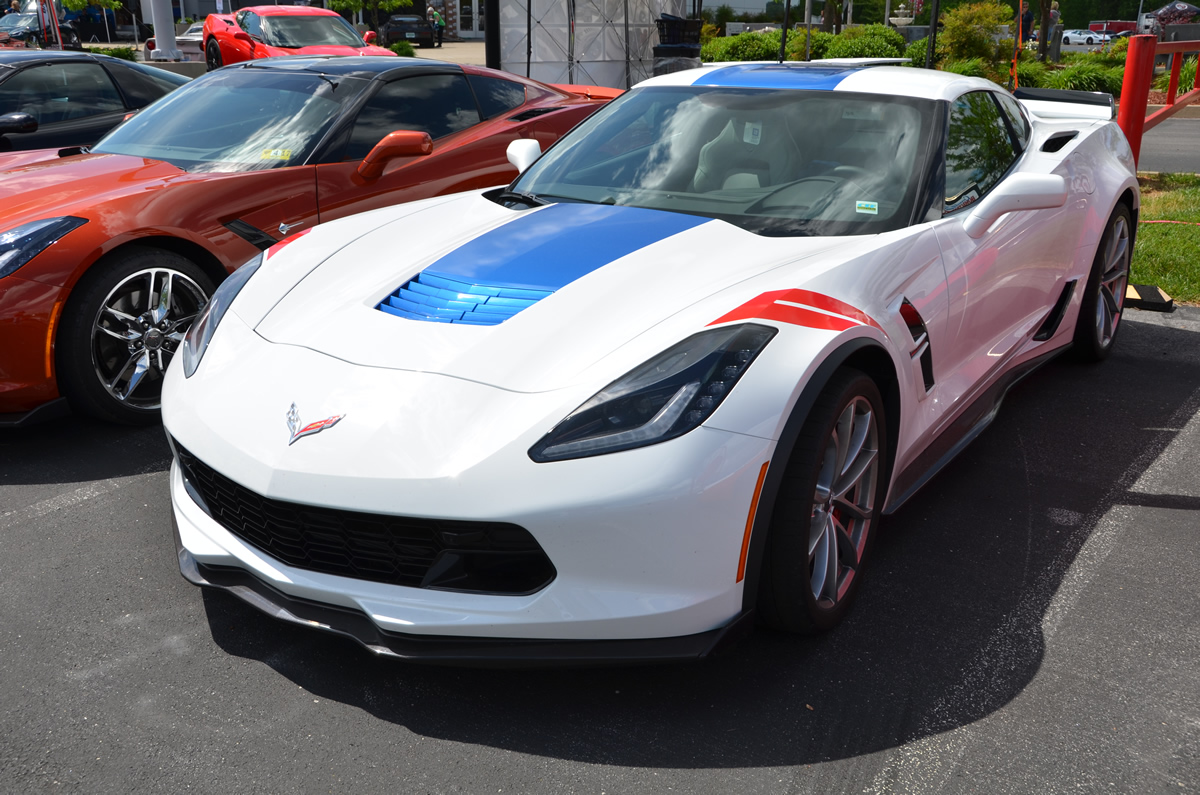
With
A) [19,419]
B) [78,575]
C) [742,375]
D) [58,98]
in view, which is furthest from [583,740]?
[58,98]

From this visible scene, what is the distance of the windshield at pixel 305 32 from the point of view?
1520 cm

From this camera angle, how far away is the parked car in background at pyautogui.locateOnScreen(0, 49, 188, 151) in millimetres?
6633

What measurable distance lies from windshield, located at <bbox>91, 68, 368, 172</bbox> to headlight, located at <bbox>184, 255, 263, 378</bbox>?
1628 mm

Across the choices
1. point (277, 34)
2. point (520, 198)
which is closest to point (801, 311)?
point (520, 198)

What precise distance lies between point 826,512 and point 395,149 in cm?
291

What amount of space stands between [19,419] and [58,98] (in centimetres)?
395

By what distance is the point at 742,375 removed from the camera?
7.29 feet

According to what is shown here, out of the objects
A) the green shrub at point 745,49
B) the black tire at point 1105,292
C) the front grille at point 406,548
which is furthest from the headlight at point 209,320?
the green shrub at point 745,49

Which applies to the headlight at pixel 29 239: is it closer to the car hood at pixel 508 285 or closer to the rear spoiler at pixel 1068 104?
the car hood at pixel 508 285

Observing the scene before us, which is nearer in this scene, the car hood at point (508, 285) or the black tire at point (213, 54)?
the car hood at point (508, 285)

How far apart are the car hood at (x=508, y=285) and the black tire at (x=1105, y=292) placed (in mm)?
2197

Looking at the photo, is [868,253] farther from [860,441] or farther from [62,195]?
[62,195]

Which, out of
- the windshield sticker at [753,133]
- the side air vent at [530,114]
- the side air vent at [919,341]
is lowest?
the side air vent at [919,341]

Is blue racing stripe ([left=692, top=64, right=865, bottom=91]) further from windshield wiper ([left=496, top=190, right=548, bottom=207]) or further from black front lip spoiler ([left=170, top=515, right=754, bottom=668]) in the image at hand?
black front lip spoiler ([left=170, top=515, right=754, bottom=668])
